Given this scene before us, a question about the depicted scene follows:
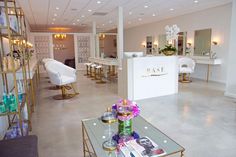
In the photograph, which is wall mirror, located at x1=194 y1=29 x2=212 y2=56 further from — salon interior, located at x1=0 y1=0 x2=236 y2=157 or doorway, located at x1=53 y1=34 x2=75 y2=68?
doorway, located at x1=53 y1=34 x2=75 y2=68

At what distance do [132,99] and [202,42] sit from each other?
4.75 m

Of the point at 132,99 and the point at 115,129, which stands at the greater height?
the point at 115,129

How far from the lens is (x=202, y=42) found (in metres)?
7.55

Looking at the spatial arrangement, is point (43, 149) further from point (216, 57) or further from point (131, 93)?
point (216, 57)

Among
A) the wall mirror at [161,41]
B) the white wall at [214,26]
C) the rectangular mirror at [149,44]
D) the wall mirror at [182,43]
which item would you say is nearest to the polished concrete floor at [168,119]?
the white wall at [214,26]

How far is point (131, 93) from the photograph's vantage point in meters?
4.75

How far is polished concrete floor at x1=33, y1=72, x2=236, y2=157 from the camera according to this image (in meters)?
2.51

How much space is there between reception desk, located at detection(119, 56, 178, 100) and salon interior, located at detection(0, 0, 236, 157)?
27mm

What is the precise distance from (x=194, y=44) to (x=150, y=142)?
722 centimetres

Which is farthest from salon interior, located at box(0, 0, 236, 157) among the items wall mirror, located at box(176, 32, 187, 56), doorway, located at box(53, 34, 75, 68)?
doorway, located at box(53, 34, 75, 68)

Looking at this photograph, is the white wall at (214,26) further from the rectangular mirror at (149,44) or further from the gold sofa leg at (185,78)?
the rectangular mirror at (149,44)

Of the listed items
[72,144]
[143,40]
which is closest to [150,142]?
[72,144]

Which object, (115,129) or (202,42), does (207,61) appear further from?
(115,129)

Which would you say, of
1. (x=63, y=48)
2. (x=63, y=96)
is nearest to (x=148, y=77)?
(x=63, y=96)
